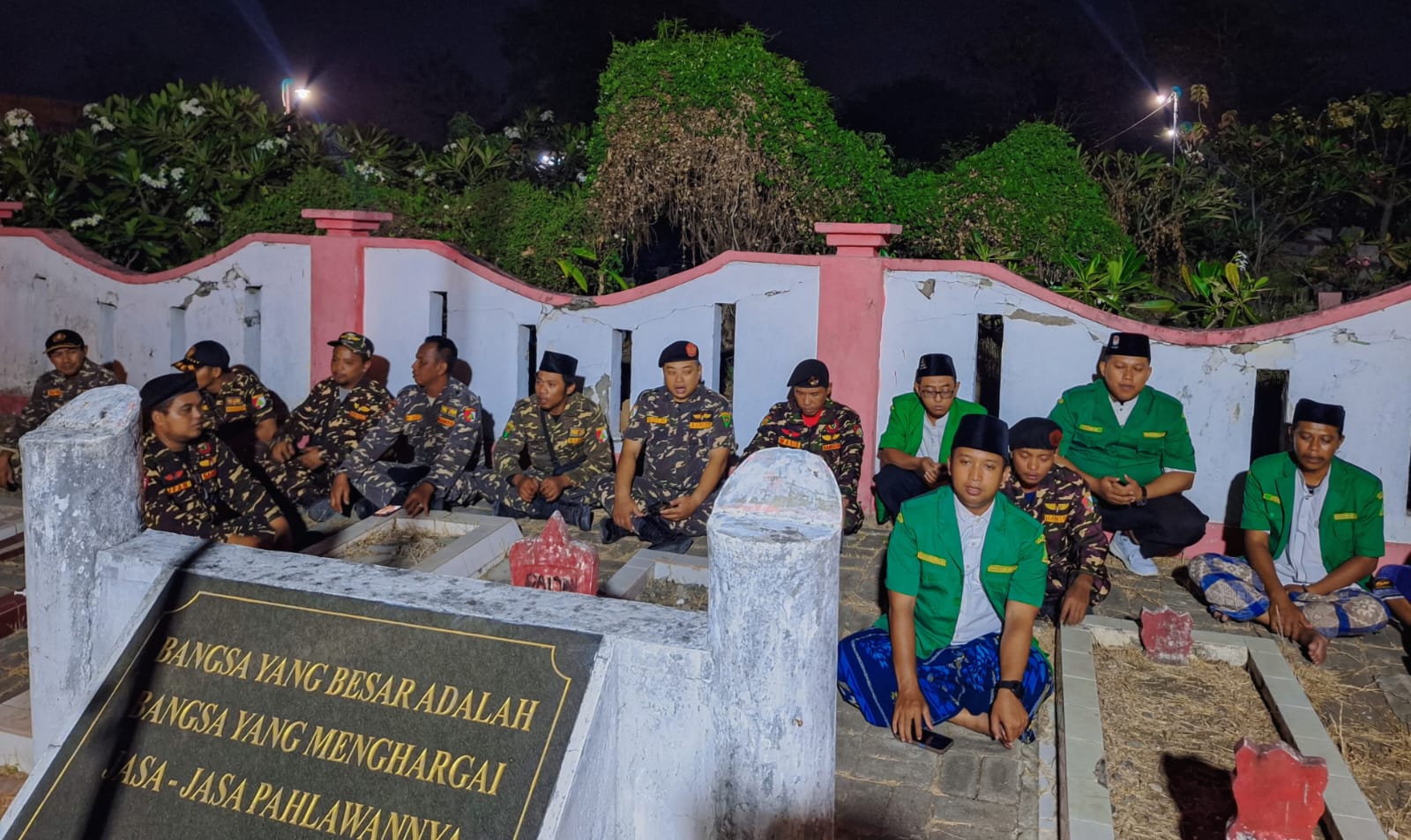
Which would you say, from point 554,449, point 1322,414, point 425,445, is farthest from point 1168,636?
point 425,445

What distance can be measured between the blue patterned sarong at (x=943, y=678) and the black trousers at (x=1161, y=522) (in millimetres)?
2263

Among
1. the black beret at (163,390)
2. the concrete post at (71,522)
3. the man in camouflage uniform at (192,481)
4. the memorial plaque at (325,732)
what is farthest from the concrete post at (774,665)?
the black beret at (163,390)

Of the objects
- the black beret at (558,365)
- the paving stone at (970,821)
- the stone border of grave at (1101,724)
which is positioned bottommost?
the paving stone at (970,821)

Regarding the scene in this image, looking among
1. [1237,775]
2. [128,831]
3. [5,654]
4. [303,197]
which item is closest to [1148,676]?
[1237,775]

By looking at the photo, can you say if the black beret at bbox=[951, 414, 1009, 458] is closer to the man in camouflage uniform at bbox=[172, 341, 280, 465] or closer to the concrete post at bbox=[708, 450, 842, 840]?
the concrete post at bbox=[708, 450, 842, 840]

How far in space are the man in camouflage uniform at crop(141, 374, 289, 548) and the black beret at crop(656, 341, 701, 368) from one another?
2.50 metres

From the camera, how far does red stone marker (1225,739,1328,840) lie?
2.57 m

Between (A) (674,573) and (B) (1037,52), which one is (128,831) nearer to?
(A) (674,573)

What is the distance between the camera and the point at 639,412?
7207 millimetres

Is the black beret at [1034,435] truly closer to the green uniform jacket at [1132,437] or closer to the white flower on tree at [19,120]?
the green uniform jacket at [1132,437]

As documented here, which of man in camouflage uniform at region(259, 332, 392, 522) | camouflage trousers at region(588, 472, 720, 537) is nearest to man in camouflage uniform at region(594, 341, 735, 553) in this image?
camouflage trousers at region(588, 472, 720, 537)

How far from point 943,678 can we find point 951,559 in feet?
1.55

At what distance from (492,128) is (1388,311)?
58.0 feet

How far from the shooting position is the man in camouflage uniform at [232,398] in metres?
7.69
